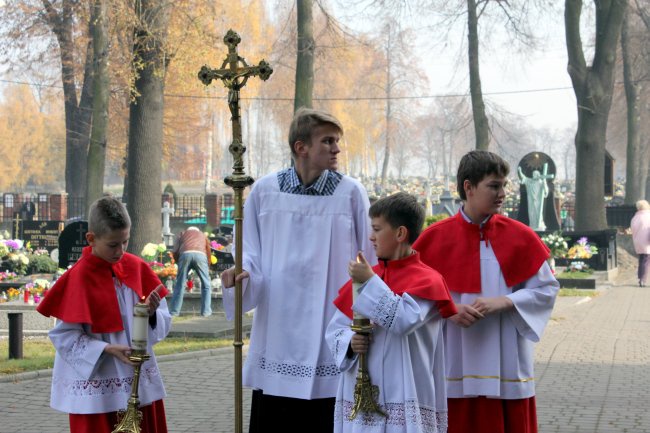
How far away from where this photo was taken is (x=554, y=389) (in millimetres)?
9805

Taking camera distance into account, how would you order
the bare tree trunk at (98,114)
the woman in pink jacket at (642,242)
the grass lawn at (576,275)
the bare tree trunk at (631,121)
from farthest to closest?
the bare tree trunk at (631,121)
the bare tree trunk at (98,114)
the grass lawn at (576,275)
the woman in pink jacket at (642,242)

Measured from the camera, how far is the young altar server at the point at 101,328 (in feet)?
16.0

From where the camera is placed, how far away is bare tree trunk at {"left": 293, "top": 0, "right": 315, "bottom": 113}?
20750mm

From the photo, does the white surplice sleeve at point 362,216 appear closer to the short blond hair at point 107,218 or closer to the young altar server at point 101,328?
the young altar server at point 101,328

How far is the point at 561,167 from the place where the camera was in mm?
169750

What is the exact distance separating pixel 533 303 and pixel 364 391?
1.09m

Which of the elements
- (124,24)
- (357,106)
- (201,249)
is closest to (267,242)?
(201,249)

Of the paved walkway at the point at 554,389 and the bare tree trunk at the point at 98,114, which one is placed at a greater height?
the bare tree trunk at the point at 98,114

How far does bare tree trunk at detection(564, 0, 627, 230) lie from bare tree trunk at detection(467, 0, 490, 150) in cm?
237

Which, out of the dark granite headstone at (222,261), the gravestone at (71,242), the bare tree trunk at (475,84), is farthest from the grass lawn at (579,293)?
the gravestone at (71,242)

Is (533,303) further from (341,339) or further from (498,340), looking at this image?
(341,339)

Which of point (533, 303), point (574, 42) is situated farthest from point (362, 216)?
point (574, 42)

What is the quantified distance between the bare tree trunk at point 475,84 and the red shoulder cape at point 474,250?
892 inches

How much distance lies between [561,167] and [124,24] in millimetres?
154856
